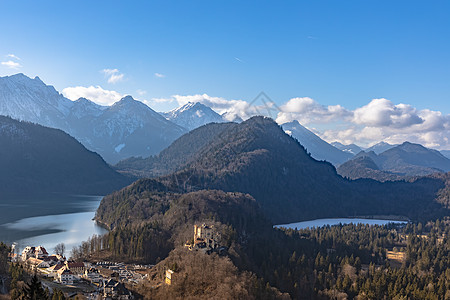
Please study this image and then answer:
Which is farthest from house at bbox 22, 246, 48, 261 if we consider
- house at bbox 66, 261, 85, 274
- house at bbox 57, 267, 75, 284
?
house at bbox 57, 267, 75, 284

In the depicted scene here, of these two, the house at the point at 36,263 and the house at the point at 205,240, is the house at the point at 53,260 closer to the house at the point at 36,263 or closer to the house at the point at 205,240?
the house at the point at 36,263

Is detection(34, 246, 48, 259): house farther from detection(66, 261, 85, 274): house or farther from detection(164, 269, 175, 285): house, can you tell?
detection(164, 269, 175, 285): house

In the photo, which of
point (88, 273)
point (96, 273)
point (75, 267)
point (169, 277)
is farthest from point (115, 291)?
point (75, 267)

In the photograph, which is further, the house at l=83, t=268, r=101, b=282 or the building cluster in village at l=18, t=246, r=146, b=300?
the house at l=83, t=268, r=101, b=282

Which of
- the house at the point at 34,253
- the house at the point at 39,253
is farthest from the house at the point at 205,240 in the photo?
the house at the point at 34,253

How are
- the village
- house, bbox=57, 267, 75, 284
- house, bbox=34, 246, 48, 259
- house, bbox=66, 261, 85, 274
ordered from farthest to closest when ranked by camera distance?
house, bbox=34, 246, 48, 259, house, bbox=66, 261, 85, 274, house, bbox=57, 267, 75, 284, the village

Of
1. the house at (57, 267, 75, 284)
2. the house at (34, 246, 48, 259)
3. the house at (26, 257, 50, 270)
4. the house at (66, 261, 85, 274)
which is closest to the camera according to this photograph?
the house at (57, 267, 75, 284)

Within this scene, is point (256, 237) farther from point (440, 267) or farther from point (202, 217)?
point (440, 267)

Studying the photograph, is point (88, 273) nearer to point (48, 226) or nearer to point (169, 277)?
point (169, 277)
